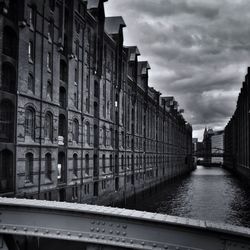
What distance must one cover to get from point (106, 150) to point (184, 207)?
11399 millimetres

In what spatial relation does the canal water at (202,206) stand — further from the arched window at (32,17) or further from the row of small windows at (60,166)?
the arched window at (32,17)

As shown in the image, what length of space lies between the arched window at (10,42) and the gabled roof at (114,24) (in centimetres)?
1853

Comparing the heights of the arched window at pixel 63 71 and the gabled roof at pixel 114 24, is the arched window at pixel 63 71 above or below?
below

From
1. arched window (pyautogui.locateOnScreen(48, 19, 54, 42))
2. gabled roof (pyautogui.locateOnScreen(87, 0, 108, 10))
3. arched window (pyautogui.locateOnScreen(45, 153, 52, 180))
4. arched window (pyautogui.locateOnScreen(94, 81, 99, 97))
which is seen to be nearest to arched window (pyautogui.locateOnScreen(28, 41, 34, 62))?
arched window (pyautogui.locateOnScreen(48, 19, 54, 42))

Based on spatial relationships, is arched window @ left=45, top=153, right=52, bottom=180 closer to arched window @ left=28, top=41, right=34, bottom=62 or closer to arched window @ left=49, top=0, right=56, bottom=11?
arched window @ left=28, top=41, right=34, bottom=62

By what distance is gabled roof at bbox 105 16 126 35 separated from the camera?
35.0 metres

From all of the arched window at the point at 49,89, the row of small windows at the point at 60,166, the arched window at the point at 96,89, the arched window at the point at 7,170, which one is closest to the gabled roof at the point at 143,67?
the row of small windows at the point at 60,166

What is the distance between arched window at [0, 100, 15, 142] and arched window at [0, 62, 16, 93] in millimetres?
773

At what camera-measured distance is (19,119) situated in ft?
56.7

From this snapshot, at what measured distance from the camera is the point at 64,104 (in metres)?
→ 23.2

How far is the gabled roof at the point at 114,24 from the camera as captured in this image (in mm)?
35000

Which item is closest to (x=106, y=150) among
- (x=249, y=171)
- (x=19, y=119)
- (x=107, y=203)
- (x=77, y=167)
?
(x=107, y=203)

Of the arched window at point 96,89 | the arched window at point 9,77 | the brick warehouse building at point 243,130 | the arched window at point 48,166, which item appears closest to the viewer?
the arched window at point 9,77

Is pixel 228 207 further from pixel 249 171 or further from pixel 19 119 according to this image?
pixel 19 119
